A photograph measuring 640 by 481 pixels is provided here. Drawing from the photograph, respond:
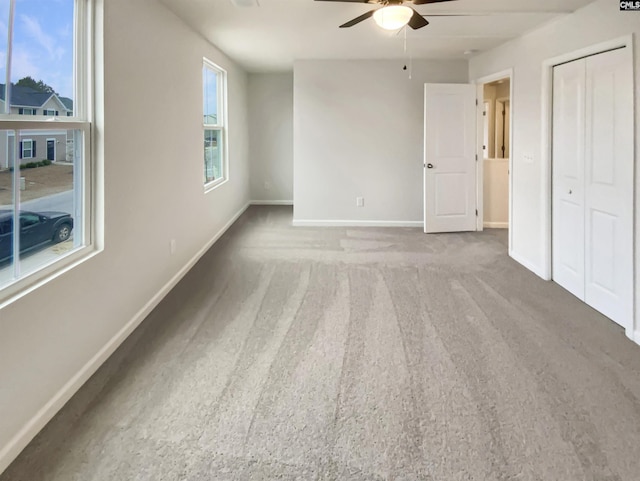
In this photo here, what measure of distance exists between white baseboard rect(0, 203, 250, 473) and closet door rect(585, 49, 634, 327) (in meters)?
3.36

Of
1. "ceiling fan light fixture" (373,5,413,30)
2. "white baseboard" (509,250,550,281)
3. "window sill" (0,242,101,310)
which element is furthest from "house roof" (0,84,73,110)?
"white baseboard" (509,250,550,281)

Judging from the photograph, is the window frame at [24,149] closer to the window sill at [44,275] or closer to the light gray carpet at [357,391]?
the window sill at [44,275]

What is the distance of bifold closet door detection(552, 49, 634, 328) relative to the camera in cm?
327

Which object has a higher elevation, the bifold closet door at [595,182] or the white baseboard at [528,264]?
the bifold closet door at [595,182]

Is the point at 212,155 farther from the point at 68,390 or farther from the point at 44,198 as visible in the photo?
the point at 68,390

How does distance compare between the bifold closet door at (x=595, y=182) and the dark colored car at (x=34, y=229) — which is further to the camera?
the bifold closet door at (x=595, y=182)

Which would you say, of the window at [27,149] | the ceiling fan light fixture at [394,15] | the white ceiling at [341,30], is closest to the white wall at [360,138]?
the white ceiling at [341,30]

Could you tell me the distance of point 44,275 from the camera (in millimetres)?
2295

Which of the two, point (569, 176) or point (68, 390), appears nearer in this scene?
point (68, 390)

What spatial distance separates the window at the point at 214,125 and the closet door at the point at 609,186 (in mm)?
4044

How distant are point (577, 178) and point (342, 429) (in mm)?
3041

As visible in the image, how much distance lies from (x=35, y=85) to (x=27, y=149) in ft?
1.05

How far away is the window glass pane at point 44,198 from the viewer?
2109 millimetres

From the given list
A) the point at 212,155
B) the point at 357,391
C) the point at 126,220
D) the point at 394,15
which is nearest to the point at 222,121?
the point at 212,155
